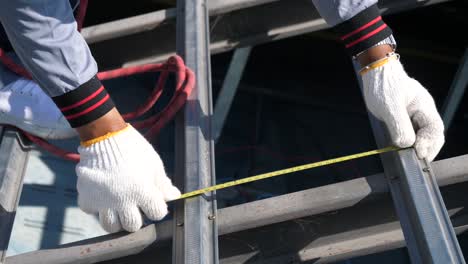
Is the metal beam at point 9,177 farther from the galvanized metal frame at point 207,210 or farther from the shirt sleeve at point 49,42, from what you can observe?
the shirt sleeve at point 49,42

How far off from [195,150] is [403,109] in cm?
47

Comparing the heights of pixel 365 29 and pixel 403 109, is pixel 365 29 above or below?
above

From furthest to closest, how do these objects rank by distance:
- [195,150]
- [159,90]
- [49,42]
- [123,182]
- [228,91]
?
[228,91], [159,90], [195,150], [123,182], [49,42]

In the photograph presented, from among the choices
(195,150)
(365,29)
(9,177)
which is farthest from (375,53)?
(9,177)

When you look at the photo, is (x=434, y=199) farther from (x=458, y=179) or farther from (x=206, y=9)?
(x=206, y=9)

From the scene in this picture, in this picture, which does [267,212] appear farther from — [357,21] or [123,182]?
[357,21]

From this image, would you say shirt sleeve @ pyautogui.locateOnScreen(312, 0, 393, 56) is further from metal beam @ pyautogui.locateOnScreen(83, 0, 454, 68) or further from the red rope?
metal beam @ pyautogui.locateOnScreen(83, 0, 454, 68)

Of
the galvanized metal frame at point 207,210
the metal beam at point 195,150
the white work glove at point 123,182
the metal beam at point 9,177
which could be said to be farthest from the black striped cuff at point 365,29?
the metal beam at point 9,177

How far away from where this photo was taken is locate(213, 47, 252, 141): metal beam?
2238 mm

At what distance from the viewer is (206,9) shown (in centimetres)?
177

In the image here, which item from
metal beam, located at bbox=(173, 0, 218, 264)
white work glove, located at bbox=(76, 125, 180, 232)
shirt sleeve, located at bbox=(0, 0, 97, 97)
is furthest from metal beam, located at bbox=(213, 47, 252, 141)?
shirt sleeve, located at bbox=(0, 0, 97, 97)

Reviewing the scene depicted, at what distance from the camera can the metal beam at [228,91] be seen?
2238mm

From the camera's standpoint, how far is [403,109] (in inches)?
51.5

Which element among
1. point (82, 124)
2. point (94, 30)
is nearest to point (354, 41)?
point (82, 124)
